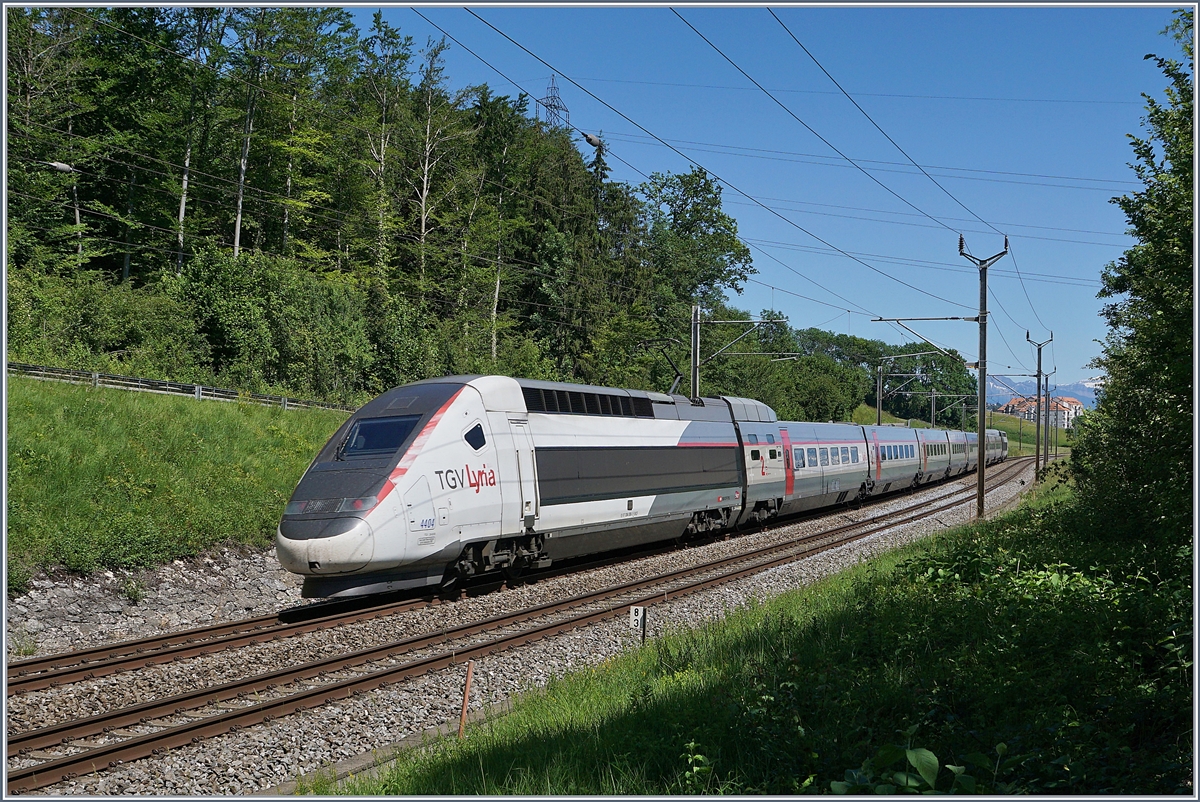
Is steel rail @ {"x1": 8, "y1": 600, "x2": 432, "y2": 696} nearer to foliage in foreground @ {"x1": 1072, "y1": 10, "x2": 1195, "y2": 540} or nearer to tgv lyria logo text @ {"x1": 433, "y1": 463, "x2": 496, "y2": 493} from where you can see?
tgv lyria logo text @ {"x1": 433, "y1": 463, "x2": 496, "y2": 493}

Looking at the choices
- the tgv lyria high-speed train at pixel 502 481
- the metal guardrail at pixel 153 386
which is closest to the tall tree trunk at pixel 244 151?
the metal guardrail at pixel 153 386

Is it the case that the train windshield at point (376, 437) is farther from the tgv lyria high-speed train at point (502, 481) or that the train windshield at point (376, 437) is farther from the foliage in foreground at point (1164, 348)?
the foliage in foreground at point (1164, 348)

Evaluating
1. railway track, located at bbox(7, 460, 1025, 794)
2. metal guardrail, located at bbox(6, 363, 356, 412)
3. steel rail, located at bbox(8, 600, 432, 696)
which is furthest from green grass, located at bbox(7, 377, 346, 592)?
railway track, located at bbox(7, 460, 1025, 794)

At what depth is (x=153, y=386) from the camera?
25.1 metres

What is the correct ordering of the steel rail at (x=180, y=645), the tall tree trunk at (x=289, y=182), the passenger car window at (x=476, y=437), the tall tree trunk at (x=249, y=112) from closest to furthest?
the steel rail at (x=180, y=645)
the passenger car window at (x=476, y=437)
the tall tree trunk at (x=249, y=112)
the tall tree trunk at (x=289, y=182)

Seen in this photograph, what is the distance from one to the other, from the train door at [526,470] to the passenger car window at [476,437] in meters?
0.79

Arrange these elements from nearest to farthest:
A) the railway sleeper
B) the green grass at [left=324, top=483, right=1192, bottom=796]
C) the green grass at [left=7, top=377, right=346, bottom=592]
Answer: the green grass at [left=324, top=483, right=1192, bottom=796] → the green grass at [left=7, top=377, right=346, bottom=592] → the railway sleeper

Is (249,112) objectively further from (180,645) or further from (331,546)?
(180,645)

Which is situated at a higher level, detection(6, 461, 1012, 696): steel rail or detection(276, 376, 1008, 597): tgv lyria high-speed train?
detection(276, 376, 1008, 597): tgv lyria high-speed train

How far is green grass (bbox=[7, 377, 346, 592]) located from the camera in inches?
581

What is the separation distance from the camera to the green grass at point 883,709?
A: 19.7 ft

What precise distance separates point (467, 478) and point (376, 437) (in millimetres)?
1522

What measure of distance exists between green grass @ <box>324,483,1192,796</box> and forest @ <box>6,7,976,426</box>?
896 inches

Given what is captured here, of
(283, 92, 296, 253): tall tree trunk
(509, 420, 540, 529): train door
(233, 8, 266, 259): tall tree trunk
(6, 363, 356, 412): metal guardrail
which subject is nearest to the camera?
(509, 420, 540, 529): train door
